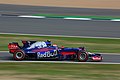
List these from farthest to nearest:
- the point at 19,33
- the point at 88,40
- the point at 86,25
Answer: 1. the point at 86,25
2. the point at 19,33
3. the point at 88,40

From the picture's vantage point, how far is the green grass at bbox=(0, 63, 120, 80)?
13609mm

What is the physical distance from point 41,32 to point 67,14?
27.8 feet

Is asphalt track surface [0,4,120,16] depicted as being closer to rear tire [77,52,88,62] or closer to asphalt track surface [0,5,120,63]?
asphalt track surface [0,5,120,63]

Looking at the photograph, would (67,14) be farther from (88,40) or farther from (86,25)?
(88,40)

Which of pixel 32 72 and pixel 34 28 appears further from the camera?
pixel 34 28

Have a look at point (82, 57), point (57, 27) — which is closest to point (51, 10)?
point (57, 27)

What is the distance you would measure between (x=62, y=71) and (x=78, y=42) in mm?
7100

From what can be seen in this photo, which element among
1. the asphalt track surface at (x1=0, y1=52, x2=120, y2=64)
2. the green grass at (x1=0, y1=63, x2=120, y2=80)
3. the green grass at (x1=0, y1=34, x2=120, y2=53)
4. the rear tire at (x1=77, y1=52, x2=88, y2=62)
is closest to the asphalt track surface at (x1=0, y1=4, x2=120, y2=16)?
the green grass at (x1=0, y1=34, x2=120, y2=53)

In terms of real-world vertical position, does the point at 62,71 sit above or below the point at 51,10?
below

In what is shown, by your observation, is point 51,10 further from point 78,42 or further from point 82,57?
point 82,57

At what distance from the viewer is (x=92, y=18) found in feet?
101

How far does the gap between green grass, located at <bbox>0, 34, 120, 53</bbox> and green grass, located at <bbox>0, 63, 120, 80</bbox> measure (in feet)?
12.9

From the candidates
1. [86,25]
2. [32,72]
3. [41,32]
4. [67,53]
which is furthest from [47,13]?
[32,72]

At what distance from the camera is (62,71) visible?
1461cm
